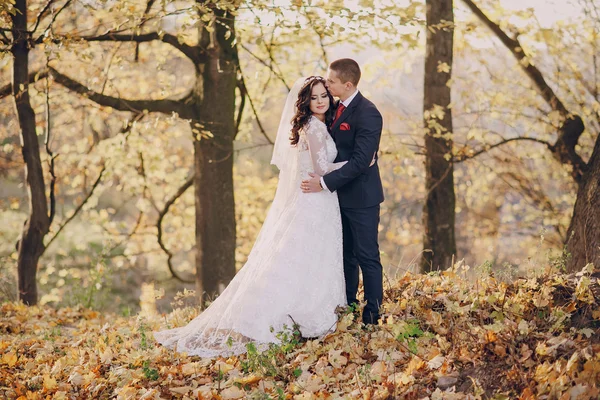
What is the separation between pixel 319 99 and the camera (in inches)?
200

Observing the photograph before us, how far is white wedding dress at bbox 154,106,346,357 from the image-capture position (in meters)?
4.92

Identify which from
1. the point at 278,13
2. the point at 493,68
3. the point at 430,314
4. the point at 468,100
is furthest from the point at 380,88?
the point at 430,314

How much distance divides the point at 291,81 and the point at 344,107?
7.75m

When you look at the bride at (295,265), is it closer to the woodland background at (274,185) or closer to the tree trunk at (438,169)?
the woodland background at (274,185)

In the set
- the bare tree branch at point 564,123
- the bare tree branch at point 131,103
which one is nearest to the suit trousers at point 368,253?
the bare tree branch at point 131,103

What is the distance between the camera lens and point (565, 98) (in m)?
11.7

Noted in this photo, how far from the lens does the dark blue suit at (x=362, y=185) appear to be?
191 inches

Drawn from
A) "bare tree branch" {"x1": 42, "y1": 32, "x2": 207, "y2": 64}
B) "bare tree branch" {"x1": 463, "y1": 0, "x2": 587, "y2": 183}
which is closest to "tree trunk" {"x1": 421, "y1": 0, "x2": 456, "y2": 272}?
"bare tree branch" {"x1": 463, "y1": 0, "x2": 587, "y2": 183}

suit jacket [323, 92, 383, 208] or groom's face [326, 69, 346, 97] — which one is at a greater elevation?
groom's face [326, 69, 346, 97]

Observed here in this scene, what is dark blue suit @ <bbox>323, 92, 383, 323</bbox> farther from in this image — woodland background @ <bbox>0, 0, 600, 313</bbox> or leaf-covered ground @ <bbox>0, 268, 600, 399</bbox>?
woodland background @ <bbox>0, 0, 600, 313</bbox>

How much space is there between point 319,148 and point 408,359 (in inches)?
71.4

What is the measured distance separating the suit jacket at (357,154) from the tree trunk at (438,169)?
359cm

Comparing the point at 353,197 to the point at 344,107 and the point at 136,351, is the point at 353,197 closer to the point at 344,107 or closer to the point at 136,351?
the point at 344,107

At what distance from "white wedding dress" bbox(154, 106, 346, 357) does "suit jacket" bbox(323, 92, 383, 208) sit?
0.35ft
